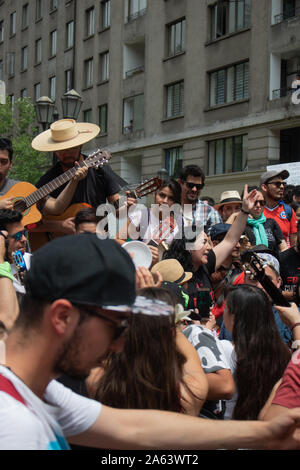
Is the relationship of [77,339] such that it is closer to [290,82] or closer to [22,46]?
[290,82]

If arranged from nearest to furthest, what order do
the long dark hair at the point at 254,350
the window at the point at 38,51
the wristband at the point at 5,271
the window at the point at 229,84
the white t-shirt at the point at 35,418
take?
the white t-shirt at the point at 35,418 → the long dark hair at the point at 254,350 → the wristband at the point at 5,271 → the window at the point at 229,84 → the window at the point at 38,51

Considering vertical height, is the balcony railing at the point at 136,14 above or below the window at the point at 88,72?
above

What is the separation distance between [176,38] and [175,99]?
282cm

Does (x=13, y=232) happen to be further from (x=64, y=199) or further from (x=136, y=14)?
(x=136, y=14)

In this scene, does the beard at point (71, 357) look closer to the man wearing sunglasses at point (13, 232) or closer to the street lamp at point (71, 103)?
the man wearing sunglasses at point (13, 232)

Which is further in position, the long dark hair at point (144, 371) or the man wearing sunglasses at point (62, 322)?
the long dark hair at point (144, 371)

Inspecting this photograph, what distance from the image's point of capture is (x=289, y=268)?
5789 mm

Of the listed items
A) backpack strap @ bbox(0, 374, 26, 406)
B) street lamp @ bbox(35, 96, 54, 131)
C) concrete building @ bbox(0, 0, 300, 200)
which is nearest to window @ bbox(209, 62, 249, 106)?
concrete building @ bbox(0, 0, 300, 200)

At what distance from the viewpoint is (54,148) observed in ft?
18.9

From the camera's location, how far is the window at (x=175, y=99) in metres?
26.3

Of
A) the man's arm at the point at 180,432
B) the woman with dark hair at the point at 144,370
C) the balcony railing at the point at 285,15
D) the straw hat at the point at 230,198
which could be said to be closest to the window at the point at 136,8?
the balcony railing at the point at 285,15

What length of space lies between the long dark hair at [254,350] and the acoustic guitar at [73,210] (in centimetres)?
231

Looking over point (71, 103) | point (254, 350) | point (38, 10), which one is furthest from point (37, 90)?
point (254, 350)
